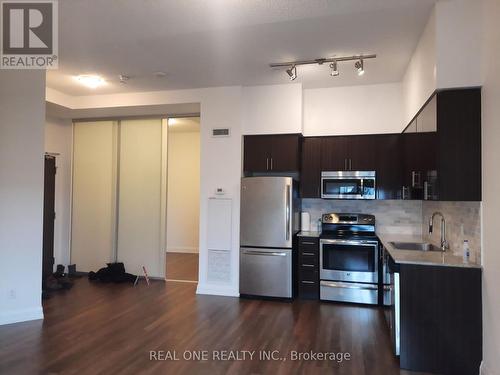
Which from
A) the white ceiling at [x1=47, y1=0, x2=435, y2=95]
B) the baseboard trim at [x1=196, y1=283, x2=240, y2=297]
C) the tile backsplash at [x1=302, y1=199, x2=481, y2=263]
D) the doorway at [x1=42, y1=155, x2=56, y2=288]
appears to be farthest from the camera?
the doorway at [x1=42, y1=155, x2=56, y2=288]

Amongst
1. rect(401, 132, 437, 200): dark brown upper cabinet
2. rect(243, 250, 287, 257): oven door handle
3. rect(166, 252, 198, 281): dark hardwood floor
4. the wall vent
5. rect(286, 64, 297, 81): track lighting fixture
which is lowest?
rect(166, 252, 198, 281): dark hardwood floor

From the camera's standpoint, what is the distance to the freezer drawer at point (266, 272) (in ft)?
14.5

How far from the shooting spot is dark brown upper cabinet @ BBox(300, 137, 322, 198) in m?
4.77

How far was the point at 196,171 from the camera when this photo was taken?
26.0 ft

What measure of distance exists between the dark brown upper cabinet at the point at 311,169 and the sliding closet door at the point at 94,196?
10.8 ft

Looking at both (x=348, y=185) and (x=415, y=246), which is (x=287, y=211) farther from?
(x=415, y=246)

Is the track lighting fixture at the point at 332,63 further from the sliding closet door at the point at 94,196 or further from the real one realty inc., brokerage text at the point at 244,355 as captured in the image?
the sliding closet door at the point at 94,196

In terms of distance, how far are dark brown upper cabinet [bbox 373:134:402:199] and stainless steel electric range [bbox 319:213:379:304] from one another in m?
0.66

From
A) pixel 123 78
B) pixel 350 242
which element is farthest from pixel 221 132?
pixel 350 242

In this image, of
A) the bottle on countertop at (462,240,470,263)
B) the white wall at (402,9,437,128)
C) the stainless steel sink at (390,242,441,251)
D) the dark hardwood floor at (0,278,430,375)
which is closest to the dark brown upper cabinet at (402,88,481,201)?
the white wall at (402,9,437,128)

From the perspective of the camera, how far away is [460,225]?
302cm

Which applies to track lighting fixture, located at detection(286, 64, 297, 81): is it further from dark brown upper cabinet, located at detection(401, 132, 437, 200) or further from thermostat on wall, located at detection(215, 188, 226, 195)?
thermostat on wall, located at detection(215, 188, 226, 195)

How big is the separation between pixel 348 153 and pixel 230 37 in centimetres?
232

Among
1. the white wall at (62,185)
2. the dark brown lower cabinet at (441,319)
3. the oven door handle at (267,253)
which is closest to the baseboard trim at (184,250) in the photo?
the white wall at (62,185)
